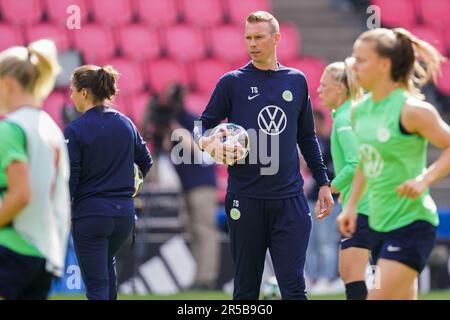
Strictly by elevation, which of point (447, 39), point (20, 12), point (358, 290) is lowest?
point (358, 290)

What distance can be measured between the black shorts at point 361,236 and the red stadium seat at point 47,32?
865 cm

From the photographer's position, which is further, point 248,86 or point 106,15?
point 106,15

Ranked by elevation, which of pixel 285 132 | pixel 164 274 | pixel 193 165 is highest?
pixel 285 132

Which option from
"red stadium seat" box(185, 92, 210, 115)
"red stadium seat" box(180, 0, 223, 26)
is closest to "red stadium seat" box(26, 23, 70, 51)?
"red stadium seat" box(185, 92, 210, 115)

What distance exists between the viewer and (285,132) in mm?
7297

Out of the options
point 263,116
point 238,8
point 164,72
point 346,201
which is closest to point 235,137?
point 263,116

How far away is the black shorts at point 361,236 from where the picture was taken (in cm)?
783

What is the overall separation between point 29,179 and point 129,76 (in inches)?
415

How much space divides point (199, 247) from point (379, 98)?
7.06 meters

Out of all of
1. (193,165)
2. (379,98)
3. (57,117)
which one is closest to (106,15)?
(57,117)

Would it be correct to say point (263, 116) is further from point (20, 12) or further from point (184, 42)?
point (20, 12)

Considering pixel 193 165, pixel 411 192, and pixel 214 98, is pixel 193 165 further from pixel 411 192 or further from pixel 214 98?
pixel 411 192

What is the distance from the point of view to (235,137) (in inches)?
279
